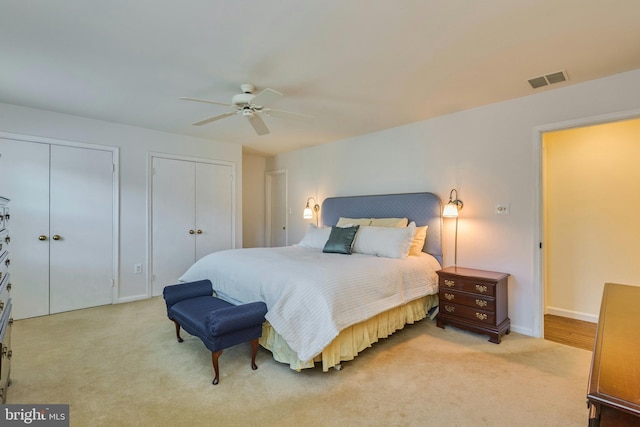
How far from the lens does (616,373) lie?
0.79 metres

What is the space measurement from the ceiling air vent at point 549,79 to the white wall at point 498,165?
8.5 inches

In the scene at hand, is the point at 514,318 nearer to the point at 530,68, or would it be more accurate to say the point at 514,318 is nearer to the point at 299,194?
the point at 530,68

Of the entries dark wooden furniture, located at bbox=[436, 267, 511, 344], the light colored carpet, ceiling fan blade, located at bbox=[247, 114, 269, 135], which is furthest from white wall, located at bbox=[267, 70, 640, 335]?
ceiling fan blade, located at bbox=[247, 114, 269, 135]

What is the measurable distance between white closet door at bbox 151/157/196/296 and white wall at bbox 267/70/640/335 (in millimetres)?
2988

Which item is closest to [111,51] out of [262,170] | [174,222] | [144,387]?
[144,387]

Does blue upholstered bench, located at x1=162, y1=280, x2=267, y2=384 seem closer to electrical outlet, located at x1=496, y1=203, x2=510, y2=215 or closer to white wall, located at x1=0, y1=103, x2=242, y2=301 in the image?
white wall, located at x1=0, y1=103, x2=242, y2=301

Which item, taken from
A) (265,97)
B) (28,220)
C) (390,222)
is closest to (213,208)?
(28,220)

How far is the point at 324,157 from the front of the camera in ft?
17.3

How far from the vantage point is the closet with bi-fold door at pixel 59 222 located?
351cm

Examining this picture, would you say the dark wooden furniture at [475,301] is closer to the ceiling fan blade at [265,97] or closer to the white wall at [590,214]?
the white wall at [590,214]

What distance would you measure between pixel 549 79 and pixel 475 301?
215 centimetres

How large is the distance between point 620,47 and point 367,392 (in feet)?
10.0

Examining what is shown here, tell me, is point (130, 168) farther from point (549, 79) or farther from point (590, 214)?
point (590, 214)

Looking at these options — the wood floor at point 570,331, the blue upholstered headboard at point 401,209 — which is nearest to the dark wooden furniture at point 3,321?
the blue upholstered headboard at point 401,209
